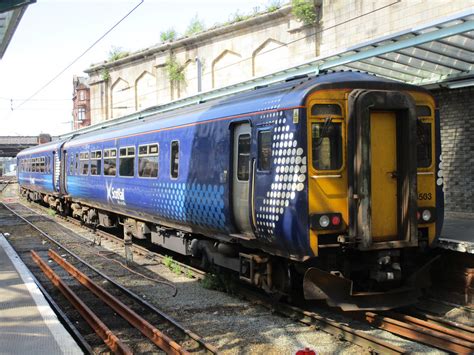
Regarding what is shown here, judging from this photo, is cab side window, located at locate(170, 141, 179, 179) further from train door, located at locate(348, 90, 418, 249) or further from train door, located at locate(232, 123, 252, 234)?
train door, located at locate(348, 90, 418, 249)

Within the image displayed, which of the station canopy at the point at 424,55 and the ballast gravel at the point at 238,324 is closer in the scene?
the ballast gravel at the point at 238,324

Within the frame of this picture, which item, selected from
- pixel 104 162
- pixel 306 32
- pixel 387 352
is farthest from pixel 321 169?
pixel 306 32

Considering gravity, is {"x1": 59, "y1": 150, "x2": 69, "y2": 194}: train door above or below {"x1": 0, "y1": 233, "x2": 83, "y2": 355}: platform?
above

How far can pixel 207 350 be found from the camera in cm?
608

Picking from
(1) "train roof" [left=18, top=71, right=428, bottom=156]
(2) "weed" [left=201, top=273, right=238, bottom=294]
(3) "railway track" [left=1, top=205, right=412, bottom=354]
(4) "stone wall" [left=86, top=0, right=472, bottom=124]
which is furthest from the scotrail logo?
(4) "stone wall" [left=86, top=0, right=472, bottom=124]

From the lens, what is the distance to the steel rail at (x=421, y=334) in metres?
5.87

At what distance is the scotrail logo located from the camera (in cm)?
1264

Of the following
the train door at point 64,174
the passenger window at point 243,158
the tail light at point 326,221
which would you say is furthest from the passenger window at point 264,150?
the train door at point 64,174

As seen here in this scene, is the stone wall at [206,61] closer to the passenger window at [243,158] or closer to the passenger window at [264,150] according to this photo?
the passenger window at [243,158]

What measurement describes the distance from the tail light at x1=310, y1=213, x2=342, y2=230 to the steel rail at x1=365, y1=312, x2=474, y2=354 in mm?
1432

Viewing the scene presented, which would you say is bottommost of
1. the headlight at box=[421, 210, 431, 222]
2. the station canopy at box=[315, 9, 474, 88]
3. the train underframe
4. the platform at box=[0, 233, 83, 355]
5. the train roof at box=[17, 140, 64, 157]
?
the platform at box=[0, 233, 83, 355]

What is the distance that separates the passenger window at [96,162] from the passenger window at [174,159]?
5.31m

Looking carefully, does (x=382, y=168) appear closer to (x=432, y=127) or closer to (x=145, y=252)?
(x=432, y=127)

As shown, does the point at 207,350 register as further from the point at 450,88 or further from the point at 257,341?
the point at 450,88
